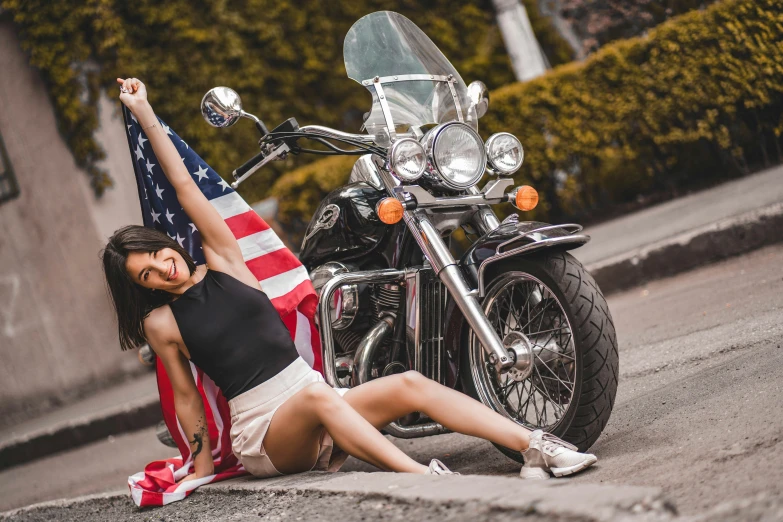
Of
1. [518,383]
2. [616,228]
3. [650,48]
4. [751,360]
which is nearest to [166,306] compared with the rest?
[518,383]

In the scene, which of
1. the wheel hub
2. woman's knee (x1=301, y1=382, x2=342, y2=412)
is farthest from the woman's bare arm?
the wheel hub

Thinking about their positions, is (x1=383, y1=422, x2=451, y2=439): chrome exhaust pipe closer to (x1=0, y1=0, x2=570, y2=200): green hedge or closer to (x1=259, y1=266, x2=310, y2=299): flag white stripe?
(x1=259, y1=266, x2=310, y2=299): flag white stripe

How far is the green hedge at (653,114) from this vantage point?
279 inches

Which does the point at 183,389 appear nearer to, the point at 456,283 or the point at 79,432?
the point at 456,283

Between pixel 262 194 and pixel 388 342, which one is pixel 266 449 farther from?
pixel 262 194

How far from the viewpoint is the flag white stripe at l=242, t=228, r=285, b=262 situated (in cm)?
370

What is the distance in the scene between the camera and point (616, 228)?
758 cm

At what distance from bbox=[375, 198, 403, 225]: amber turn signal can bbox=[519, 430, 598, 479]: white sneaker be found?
937 mm

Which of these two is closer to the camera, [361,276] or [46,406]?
[361,276]

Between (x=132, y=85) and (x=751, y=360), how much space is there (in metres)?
2.71

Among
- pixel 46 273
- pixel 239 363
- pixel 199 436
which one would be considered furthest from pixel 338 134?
pixel 46 273

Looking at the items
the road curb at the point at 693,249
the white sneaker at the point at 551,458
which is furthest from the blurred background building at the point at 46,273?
the white sneaker at the point at 551,458

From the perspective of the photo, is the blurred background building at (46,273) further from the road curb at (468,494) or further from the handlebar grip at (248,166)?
the road curb at (468,494)

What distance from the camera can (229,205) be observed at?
146 inches
